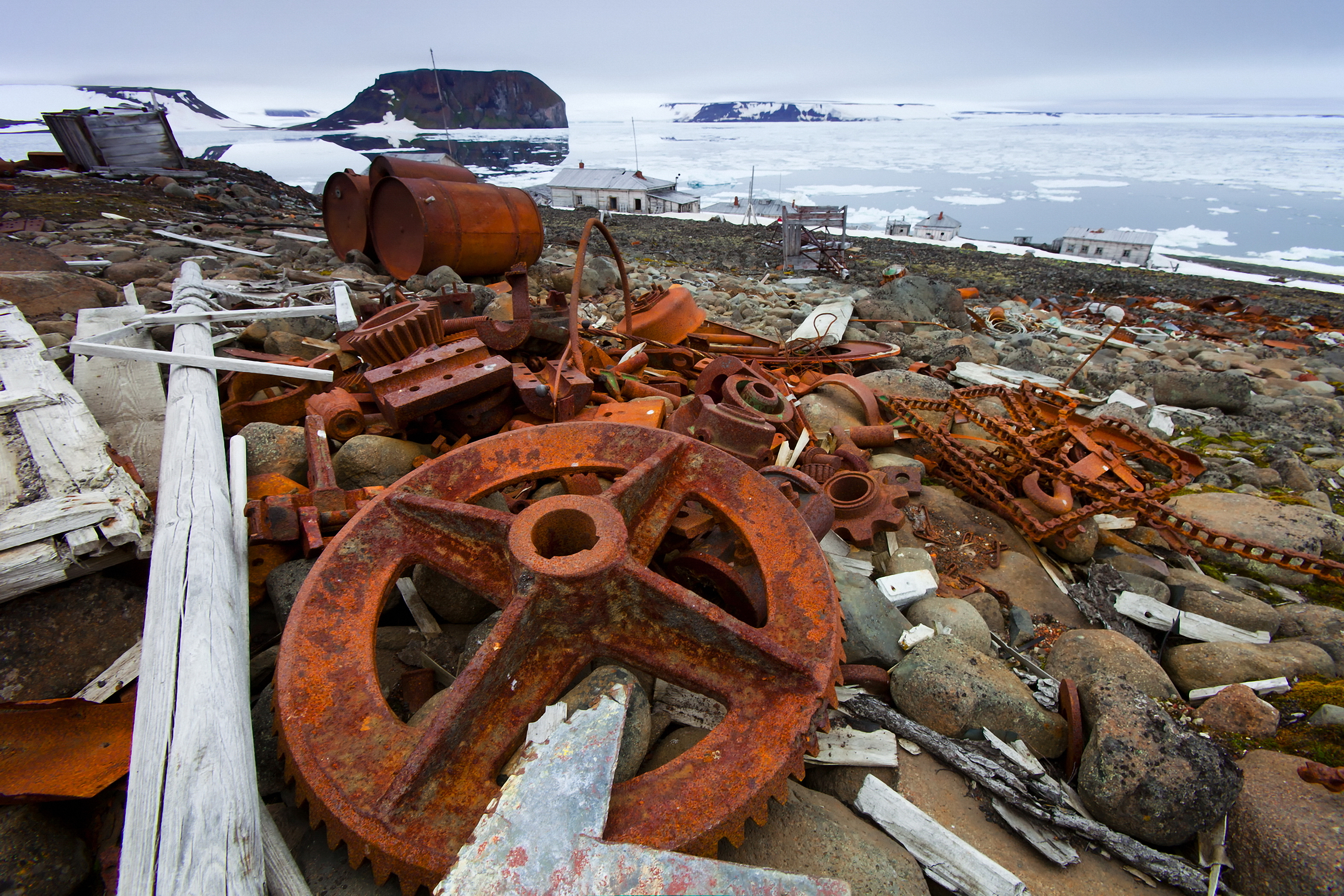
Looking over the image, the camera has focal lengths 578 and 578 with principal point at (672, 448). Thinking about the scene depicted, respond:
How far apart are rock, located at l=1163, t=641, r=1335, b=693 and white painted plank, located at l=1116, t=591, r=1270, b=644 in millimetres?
87

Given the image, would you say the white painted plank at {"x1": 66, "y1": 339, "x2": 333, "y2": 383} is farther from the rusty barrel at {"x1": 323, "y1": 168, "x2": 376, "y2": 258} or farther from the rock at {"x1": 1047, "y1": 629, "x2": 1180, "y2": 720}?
the rusty barrel at {"x1": 323, "y1": 168, "x2": 376, "y2": 258}

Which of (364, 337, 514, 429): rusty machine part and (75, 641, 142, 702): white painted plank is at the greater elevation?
(364, 337, 514, 429): rusty machine part

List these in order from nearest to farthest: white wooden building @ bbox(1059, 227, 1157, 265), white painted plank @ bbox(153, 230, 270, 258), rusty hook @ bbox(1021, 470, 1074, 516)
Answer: rusty hook @ bbox(1021, 470, 1074, 516), white painted plank @ bbox(153, 230, 270, 258), white wooden building @ bbox(1059, 227, 1157, 265)

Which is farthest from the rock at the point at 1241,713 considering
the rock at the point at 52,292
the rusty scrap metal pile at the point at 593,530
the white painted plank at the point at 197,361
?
the rock at the point at 52,292

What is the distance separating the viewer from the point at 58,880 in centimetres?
126

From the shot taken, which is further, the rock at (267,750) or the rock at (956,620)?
the rock at (956,620)

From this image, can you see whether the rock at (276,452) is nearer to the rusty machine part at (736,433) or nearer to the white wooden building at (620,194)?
the rusty machine part at (736,433)

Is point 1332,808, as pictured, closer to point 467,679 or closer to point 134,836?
point 467,679

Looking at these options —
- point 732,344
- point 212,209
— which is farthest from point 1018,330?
point 212,209

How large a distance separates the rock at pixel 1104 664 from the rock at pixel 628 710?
4.80ft

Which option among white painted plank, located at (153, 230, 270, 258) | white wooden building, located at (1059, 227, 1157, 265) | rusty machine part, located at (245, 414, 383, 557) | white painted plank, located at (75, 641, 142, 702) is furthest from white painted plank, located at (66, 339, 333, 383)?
white wooden building, located at (1059, 227, 1157, 265)

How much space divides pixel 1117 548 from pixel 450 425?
3505 millimetres

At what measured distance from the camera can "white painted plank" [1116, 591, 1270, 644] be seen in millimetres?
2404

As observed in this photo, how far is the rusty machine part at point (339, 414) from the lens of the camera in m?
2.80
